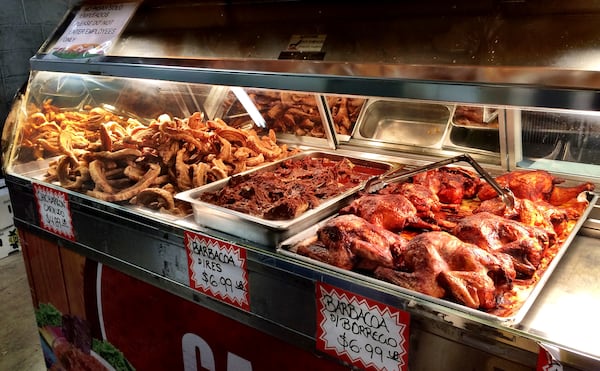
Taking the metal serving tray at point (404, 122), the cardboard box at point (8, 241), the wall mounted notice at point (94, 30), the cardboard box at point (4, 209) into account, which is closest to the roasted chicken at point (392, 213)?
the metal serving tray at point (404, 122)

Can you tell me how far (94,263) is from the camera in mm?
2855

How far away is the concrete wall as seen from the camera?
6.43 metres

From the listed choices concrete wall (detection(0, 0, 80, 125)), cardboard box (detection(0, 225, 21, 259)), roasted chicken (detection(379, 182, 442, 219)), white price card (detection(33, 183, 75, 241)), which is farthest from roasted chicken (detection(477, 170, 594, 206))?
concrete wall (detection(0, 0, 80, 125))

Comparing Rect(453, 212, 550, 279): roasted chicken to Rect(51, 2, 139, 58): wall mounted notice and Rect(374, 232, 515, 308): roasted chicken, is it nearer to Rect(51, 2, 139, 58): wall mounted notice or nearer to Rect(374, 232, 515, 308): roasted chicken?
Rect(374, 232, 515, 308): roasted chicken

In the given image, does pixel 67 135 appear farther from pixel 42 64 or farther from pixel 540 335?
pixel 540 335

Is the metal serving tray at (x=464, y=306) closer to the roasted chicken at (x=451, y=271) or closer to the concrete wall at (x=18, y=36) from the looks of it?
the roasted chicken at (x=451, y=271)

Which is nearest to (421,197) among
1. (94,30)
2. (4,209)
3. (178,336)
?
(178,336)

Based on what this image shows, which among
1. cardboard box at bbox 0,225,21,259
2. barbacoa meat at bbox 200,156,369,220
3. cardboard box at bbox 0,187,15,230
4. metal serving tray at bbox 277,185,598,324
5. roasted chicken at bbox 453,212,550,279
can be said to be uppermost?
barbacoa meat at bbox 200,156,369,220

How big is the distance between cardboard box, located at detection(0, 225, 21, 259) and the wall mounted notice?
3767 mm

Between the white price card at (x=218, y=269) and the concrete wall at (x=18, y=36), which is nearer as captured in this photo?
the white price card at (x=218, y=269)

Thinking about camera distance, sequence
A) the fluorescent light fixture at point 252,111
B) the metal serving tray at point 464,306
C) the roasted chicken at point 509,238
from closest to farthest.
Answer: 1. the metal serving tray at point 464,306
2. the roasted chicken at point 509,238
3. the fluorescent light fixture at point 252,111

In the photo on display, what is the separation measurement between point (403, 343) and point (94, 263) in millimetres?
1975

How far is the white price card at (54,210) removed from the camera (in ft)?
9.33

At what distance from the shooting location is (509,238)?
5.94 feet
